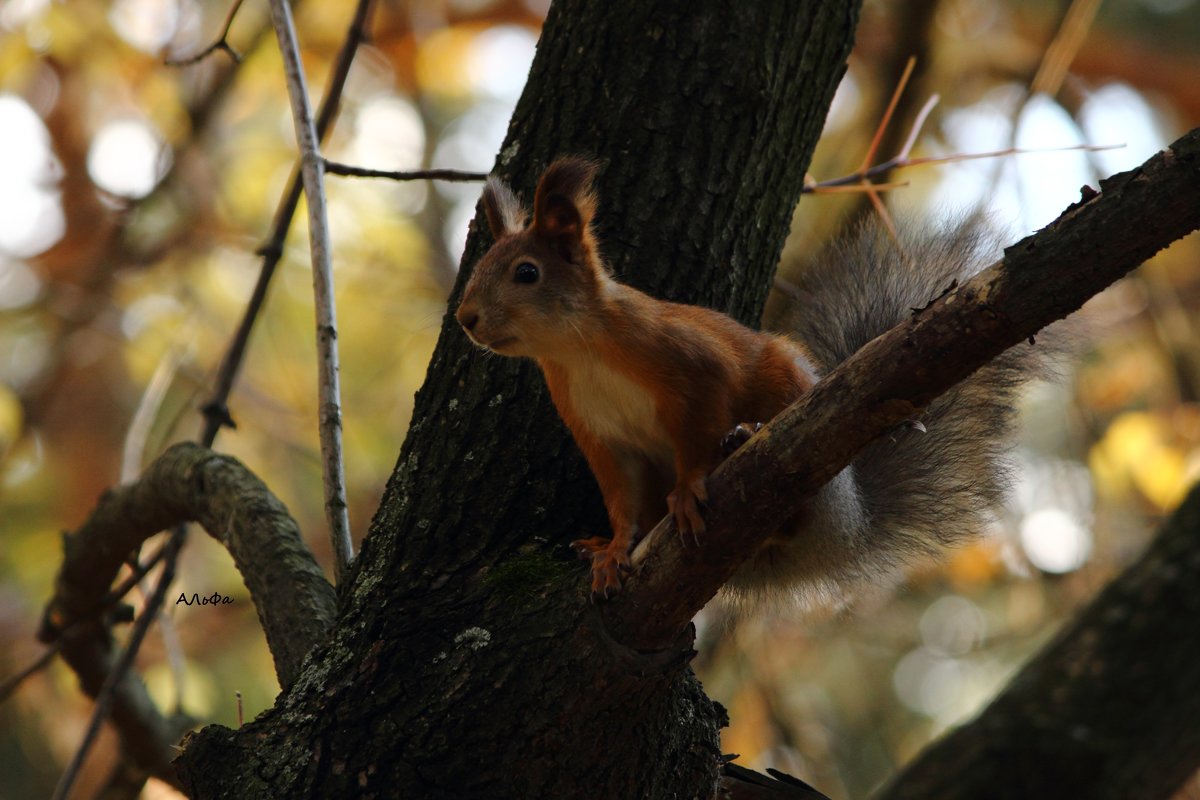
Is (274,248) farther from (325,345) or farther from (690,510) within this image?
(690,510)

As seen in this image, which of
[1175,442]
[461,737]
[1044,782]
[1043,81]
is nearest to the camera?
[461,737]

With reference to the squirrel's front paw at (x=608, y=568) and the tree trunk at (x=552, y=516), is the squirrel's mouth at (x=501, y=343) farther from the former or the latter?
the squirrel's front paw at (x=608, y=568)

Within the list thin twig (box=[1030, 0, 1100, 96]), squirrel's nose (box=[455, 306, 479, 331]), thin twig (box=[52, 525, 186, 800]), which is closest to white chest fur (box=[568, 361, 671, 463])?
squirrel's nose (box=[455, 306, 479, 331])

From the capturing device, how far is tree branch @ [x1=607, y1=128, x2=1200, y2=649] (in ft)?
4.26

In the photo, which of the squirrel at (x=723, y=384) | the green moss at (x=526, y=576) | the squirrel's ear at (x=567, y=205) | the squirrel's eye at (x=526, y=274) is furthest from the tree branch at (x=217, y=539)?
the squirrel's ear at (x=567, y=205)

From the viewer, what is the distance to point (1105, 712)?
309 centimetres

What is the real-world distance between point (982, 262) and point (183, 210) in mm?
4044

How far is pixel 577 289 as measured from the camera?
218cm

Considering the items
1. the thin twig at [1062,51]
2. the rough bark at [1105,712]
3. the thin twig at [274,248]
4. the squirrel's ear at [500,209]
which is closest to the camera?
the squirrel's ear at [500,209]

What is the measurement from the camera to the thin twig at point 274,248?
250cm

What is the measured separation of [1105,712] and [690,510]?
6.65 feet

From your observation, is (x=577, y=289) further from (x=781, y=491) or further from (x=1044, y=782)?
(x=1044, y=782)

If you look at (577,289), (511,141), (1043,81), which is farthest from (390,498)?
(1043,81)

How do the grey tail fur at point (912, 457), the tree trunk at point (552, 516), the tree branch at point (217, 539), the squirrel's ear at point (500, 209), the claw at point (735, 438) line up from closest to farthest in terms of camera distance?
the tree trunk at point (552, 516), the claw at point (735, 438), the tree branch at point (217, 539), the squirrel's ear at point (500, 209), the grey tail fur at point (912, 457)
